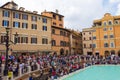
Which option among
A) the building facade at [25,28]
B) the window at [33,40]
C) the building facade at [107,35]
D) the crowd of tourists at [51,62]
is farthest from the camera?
the building facade at [107,35]

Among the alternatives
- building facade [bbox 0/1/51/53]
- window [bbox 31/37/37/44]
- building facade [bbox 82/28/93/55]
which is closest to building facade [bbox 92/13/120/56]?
building facade [bbox 82/28/93/55]

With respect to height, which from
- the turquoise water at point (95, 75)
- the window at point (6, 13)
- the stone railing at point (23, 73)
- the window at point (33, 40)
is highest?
the window at point (6, 13)

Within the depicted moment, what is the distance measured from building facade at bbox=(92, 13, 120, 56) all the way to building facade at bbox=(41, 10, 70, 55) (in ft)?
32.2

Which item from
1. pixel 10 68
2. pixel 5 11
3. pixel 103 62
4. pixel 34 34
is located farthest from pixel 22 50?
pixel 10 68

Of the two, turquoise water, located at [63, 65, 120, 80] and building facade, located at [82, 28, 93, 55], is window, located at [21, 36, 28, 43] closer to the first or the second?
turquoise water, located at [63, 65, 120, 80]

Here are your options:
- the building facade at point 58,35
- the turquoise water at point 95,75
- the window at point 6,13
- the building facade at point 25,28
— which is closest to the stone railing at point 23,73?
the turquoise water at point 95,75

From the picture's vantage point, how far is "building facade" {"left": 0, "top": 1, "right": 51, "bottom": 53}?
34.2m

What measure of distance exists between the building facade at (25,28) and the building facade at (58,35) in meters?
2.46

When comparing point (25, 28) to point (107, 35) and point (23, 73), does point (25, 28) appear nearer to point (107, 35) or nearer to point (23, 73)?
point (23, 73)

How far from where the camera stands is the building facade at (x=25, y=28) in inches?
1346

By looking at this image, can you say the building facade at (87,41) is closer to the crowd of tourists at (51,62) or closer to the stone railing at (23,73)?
the crowd of tourists at (51,62)

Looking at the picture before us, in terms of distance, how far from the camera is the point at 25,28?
3744 cm

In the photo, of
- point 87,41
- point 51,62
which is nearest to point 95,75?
point 51,62

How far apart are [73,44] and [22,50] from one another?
23.1 metres
